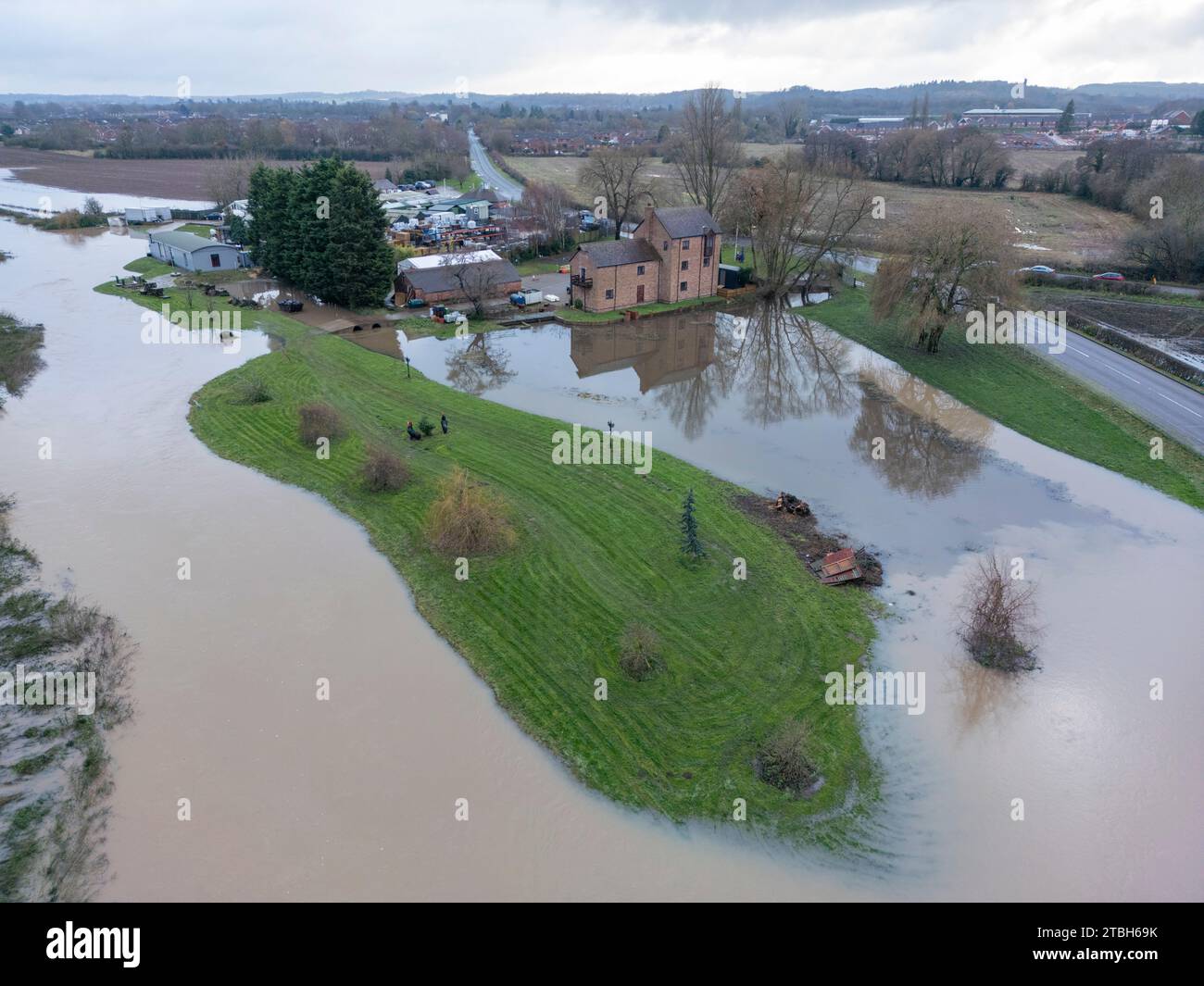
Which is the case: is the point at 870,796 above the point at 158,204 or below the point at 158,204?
below

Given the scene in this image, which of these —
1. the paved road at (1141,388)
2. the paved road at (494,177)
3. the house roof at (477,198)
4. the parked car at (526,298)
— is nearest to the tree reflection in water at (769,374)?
the paved road at (1141,388)

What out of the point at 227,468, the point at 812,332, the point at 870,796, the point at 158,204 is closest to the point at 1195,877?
the point at 870,796

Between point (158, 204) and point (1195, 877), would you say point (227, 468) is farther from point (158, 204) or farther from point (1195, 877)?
point (158, 204)

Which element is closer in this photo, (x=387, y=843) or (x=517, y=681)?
(x=387, y=843)

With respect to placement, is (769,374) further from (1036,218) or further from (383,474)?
(1036,218)

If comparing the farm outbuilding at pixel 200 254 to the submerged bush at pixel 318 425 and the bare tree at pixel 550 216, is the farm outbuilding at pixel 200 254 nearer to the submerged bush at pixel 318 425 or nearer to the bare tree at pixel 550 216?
the bare tree at pixel 550 216

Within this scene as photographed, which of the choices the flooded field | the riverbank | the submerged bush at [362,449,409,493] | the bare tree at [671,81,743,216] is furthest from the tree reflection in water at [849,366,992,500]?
the flooded field
